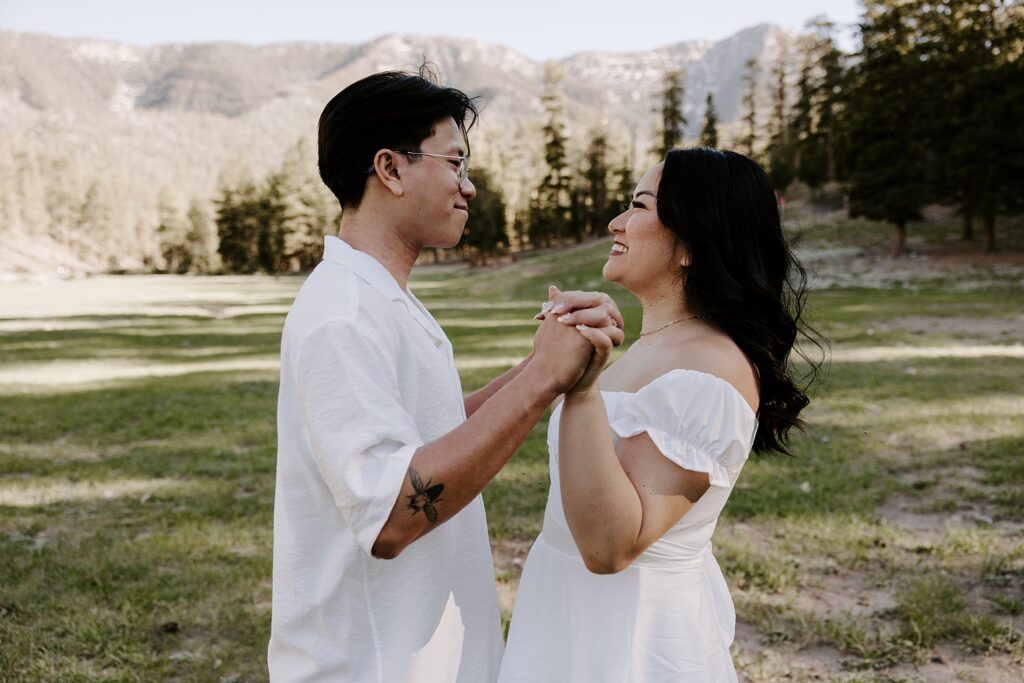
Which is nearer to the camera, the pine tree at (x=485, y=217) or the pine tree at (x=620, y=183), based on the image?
the pine tree at (x=485, y=217)

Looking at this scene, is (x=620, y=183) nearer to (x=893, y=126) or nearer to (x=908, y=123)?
(x=893, y=126)

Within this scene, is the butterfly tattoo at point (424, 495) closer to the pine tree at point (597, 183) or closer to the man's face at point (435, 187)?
the man's face at point (435, 187)

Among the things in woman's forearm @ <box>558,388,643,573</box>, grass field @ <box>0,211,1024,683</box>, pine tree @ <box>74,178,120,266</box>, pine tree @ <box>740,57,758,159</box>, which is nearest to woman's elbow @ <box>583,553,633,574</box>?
woman's forearm @ <box>558,388,643,573</box>

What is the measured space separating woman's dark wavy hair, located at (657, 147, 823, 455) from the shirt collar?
0.89m

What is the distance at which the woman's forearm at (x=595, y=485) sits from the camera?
1.81m

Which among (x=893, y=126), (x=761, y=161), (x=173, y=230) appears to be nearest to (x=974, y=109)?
(x=893, y=126)

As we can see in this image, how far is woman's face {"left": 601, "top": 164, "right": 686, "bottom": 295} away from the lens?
2.38 m

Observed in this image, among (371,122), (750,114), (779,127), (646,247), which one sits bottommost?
(646,247)

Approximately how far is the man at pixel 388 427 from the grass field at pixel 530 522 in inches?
74.2

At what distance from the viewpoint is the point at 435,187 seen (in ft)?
7.15

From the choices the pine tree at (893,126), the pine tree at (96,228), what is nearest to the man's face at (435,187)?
the pine tree at (893,126)

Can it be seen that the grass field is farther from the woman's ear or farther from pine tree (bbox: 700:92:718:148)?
pine tree (bbox: 700:92:718:148)

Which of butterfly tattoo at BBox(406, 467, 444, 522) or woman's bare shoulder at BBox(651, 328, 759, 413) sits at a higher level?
woman's bare shoulder at BBox(651, 328, 759, 413)

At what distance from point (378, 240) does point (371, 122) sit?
1.08 ft
